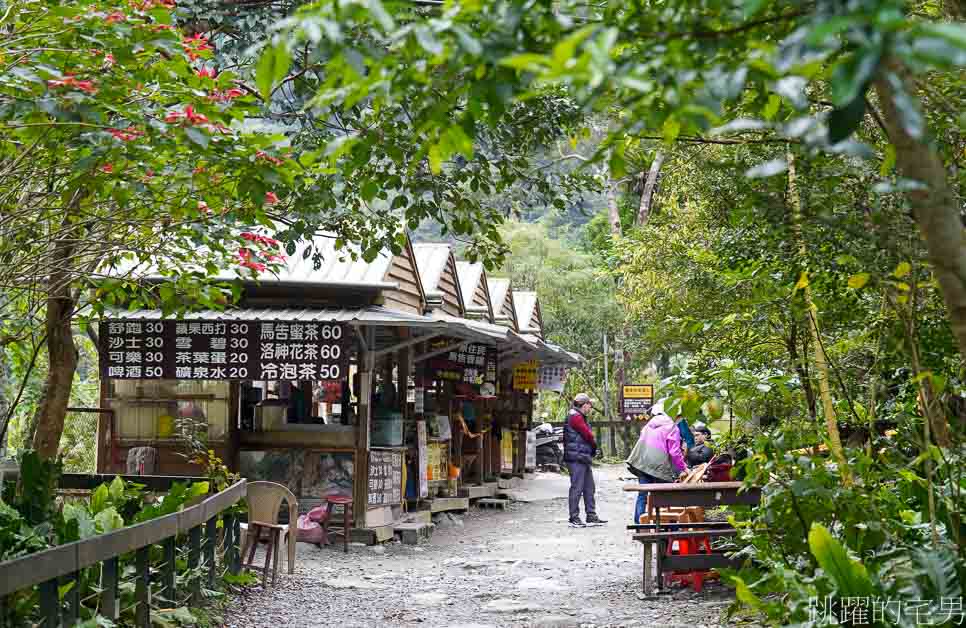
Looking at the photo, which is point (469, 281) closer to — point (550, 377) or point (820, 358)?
point (550, 377)

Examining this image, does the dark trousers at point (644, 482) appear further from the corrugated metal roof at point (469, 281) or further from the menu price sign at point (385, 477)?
the corrugated metal roof at point (469, 281)

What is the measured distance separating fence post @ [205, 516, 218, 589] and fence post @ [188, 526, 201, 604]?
17.9 inches

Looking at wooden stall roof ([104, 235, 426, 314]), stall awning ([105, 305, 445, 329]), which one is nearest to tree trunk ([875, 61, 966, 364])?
stall awning ([105, 305, 445, 329])

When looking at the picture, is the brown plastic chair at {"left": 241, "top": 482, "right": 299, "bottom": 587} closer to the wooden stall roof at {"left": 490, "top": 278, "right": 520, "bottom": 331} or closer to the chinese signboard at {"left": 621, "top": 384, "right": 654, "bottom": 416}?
A: the wooden stall roof at {"left": 490, "top": 278, "right": 520, "bottom": 331}

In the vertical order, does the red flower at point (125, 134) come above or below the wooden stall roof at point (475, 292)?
below

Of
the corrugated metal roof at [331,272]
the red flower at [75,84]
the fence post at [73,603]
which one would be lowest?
the fence post at [73,603]

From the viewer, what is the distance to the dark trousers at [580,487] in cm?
1556

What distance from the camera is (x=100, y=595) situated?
6410 mm

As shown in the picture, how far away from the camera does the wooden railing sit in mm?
4977

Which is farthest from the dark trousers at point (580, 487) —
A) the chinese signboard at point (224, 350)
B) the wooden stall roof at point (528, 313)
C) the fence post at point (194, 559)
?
the wooden stall roof at point (528, 313)

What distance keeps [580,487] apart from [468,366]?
3.69 meters

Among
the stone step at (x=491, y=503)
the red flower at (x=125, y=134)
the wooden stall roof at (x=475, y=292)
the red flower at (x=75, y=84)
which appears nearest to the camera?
the red flower at (x=75, y=84)

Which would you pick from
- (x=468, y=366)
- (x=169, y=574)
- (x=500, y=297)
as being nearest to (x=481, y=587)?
(x=169, y=574)

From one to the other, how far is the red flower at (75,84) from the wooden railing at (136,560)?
230cm
